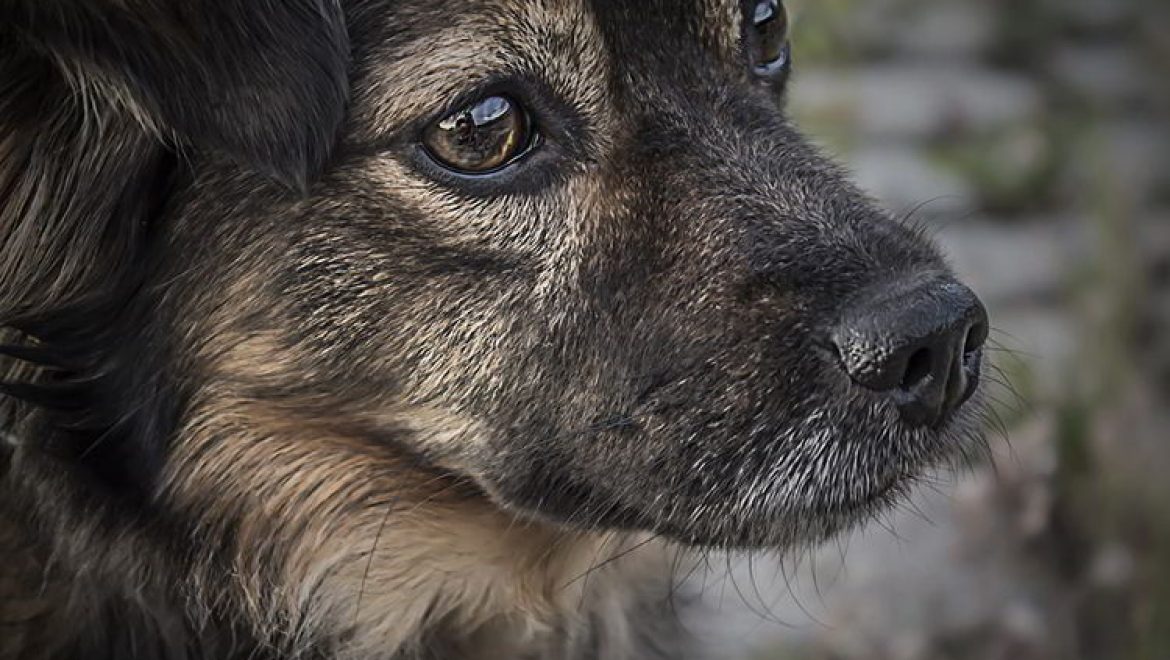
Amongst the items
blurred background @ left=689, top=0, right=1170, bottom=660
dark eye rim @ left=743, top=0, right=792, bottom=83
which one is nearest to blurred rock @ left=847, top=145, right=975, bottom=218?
blurred background @ left=689, top=0, right=1170, bottom=660

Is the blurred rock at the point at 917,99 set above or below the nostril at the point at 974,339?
below

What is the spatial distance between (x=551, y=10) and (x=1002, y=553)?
7.69ft

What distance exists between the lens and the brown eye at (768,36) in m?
3.44

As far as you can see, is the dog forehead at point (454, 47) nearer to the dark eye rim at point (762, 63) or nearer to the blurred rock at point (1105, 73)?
the dark eye rim at point (762, 63)

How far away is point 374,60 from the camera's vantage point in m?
2.92

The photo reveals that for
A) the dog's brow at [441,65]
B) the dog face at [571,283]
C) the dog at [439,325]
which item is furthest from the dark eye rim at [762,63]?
the dog's brow at [441,65]

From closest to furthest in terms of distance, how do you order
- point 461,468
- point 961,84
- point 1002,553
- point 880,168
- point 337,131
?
point 337,131 → point 461,468 → point 1002,553 → point 880,168 → point 961,84

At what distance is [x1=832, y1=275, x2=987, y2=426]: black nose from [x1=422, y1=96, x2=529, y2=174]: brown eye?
64cm

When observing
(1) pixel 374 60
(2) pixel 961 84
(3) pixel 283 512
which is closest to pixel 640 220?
(1) pixel 374 60

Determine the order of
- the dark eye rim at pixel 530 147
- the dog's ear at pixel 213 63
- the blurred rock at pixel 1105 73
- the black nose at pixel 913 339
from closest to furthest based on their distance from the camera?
1. the dog's ear at pixel 213 63
2. the black nose at pixel 913 339
3. the dark eye rim at pixel 530 147
4. the blurred rock at pixel 1105 73

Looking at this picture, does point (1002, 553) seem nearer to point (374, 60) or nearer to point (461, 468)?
point (461, 468)

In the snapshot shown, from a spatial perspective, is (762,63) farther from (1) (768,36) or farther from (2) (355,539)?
(2) (355,539)

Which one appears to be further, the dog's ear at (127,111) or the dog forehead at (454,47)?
the dog forehead at (454,47)

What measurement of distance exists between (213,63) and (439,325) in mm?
593
